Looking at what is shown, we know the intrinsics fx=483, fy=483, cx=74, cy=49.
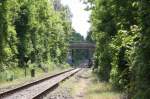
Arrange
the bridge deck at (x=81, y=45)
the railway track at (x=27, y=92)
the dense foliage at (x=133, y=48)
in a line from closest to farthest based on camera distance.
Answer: the dense foliage at (x=133, y=48)
the railway track at (x=27, y=92)
the bridge deck at (x=81, y=45)

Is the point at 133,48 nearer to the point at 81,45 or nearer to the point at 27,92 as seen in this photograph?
the point at 27,92

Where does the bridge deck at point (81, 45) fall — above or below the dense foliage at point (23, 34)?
below

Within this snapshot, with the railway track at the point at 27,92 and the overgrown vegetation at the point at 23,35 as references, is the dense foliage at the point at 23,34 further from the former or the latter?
the railway track at the point at 27,92

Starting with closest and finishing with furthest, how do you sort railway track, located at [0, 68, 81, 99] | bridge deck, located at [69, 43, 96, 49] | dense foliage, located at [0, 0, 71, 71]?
railway track, located at [0, 68, 81, 99] → dense foliage, located at [0, 0, 71, 71] → bridge deck, located at [69, 43, 96, 49]

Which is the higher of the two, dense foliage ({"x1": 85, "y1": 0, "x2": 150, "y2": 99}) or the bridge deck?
dense foliage ({"x1": 85, "y1": 0, "x2": 150, "y2": 99})

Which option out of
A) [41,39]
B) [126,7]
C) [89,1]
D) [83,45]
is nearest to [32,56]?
[41,39]

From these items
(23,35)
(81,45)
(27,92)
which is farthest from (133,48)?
(81,45)

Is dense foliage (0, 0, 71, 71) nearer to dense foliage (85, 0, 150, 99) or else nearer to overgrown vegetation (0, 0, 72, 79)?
overgrown vegetation (0, 0, 72, 79)

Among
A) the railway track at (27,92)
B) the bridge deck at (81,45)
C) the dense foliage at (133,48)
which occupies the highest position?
the dense foliage at (133,48)

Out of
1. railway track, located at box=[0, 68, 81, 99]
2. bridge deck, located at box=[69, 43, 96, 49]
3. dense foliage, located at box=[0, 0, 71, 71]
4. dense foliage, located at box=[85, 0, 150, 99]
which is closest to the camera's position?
dense foliage, located at box=[85, 0, 150, 99]

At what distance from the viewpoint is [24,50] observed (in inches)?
2333

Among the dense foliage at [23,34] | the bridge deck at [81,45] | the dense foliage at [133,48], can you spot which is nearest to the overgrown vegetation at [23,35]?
the dense foliage at [23,34]

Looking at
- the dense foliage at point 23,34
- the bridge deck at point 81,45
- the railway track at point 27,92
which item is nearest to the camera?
the railway track at point 27,92

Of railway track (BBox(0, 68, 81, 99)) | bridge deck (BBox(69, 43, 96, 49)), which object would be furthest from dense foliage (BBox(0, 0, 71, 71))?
bridge deck (BBox(69, 43, 96, 49))
